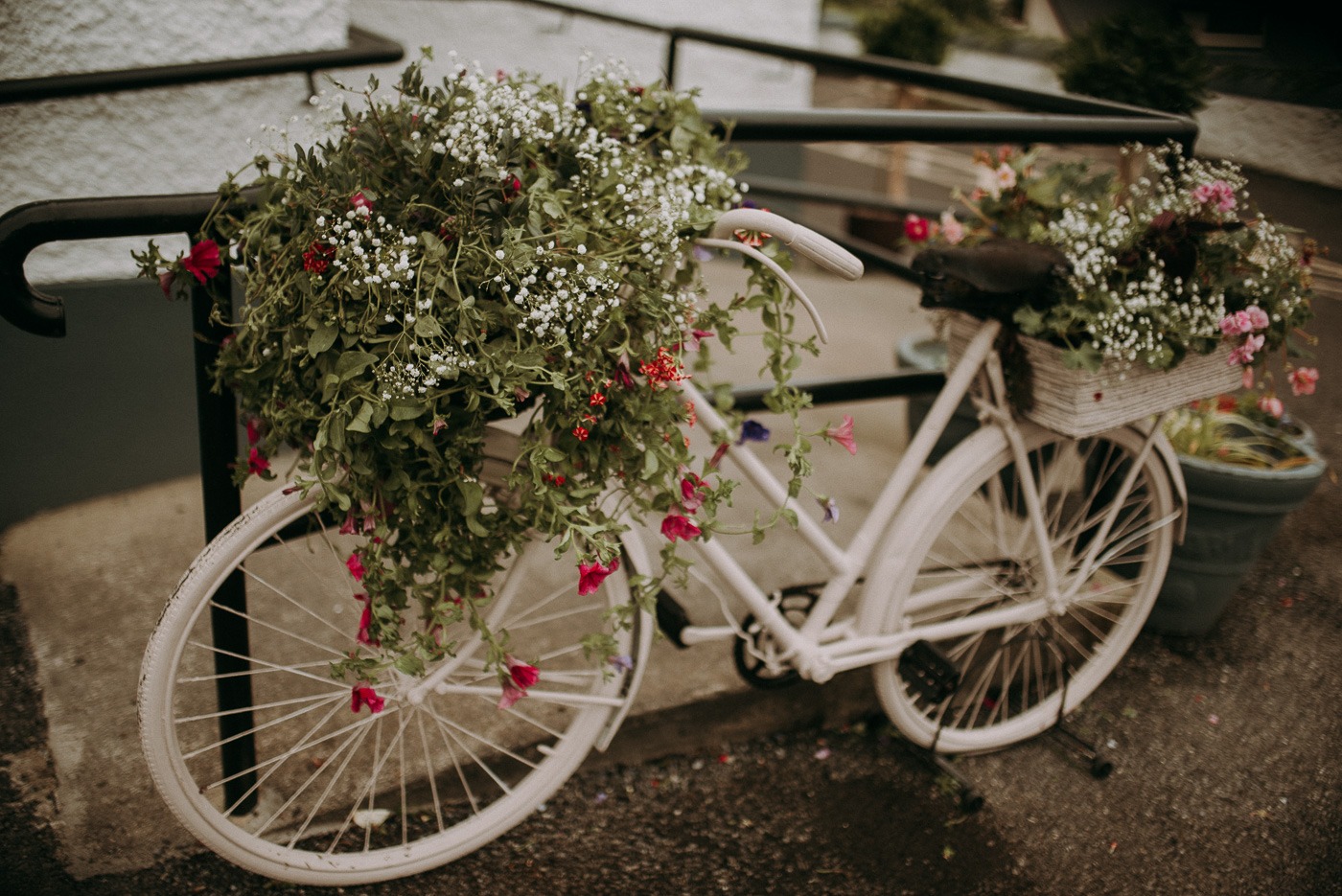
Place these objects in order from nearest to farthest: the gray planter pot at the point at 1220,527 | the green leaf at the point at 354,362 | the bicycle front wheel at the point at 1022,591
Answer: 1. the green leaf at the point at 354,362
2. the bicycle front wheel at the point at 1022,591
3. the gray planter pot at the point at 1220,527

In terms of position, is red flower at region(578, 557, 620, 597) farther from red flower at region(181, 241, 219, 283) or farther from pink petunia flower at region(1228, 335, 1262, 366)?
pink petunia flower at region(1228, 335, 1262, 366)

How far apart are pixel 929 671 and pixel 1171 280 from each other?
0.96 metres

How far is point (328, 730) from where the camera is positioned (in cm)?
207

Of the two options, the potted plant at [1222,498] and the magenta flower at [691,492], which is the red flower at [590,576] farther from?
the potted plant at [1222,498]

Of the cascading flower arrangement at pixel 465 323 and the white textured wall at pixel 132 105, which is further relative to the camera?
the white textured wall at pixel 132 105

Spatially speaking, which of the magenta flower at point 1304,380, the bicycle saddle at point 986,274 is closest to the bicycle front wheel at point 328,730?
the bicycle saddle at point 986,274

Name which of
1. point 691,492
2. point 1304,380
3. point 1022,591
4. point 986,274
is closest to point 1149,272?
point 986,274

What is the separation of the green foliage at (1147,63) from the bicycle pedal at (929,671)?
1.70 meters

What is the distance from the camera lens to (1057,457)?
2277 mm

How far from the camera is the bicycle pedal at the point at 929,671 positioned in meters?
2.06

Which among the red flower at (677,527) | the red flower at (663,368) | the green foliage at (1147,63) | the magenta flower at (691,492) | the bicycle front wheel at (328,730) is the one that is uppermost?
the green foliage at (1147,63)

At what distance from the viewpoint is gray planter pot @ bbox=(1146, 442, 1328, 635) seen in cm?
252

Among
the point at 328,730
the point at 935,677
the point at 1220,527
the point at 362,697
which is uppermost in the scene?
the point at 362,697

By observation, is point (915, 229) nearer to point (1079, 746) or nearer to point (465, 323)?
point (1079, 746)
